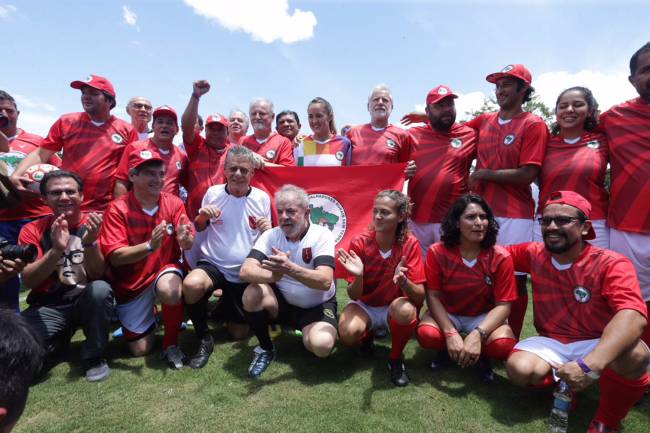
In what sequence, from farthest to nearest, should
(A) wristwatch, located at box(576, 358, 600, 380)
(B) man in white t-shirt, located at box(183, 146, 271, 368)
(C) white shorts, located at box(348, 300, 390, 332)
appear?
(B) man in white t-shirt, located at box(183, 146, 271, 368) < (C) white shorts, located at box(348, 300, 390, 332) < (A) wristwatch, located at box(576, 358, 600, 380)

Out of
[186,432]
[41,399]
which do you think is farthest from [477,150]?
[41,399]

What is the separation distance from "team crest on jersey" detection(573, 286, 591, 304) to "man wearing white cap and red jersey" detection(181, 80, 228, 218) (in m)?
4.20

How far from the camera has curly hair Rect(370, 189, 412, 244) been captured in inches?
156

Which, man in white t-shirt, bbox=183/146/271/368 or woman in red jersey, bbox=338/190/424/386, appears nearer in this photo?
woman in red jersey, bbox=338/190/424/386

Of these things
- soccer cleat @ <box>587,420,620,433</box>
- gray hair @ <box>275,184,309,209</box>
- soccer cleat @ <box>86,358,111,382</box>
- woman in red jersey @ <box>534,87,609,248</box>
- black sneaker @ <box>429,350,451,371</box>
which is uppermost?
woman in red jersey @ <box>534,87,609,248</box>

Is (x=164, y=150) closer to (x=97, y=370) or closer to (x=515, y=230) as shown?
(x=97, y=370)

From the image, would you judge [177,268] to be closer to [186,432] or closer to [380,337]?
[186,432]

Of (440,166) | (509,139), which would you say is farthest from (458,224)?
(509,139)

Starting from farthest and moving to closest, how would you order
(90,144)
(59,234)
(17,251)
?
(90,144)
(59,234)
(17,251)

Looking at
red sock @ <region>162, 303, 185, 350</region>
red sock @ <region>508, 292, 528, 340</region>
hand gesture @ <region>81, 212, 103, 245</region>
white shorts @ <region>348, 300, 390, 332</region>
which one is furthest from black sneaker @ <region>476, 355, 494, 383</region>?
hand gesture @ <region>81, 212, 103, 245</region>

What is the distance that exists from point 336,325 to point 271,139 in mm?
3072

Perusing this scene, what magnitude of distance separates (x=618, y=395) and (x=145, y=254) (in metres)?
4.39

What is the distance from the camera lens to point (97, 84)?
196 inches

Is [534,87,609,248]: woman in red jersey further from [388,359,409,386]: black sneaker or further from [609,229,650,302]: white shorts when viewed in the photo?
[388,359,409,386]: black sneaker
